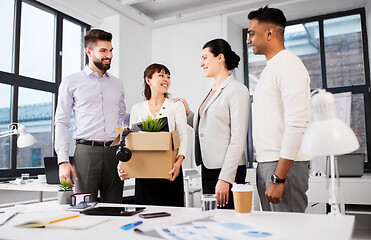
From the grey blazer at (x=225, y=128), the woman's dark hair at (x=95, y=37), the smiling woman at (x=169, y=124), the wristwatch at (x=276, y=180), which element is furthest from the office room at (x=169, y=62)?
the wristwatch at (x=276, y=180)

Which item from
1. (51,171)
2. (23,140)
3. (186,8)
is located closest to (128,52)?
(186,8)

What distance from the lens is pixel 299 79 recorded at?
1476 millimetres

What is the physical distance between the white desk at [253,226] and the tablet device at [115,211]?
0.05m

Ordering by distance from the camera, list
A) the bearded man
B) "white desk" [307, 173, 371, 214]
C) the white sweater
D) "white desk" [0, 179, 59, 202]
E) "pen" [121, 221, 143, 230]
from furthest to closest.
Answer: "white desk" [307, 173, 371, 214]
"white desk" [0, 179, 59, 202]
the bearded man
the white sweater
"pen" [121, 221, 143, 230]

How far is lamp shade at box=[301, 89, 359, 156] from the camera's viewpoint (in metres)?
0.99

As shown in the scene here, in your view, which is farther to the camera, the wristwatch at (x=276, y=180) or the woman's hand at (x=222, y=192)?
the woman's hand at (x=222, y=192)

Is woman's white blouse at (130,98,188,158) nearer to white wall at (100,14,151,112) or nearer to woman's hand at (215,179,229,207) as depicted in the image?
woman's hand at (215,179,229,207)

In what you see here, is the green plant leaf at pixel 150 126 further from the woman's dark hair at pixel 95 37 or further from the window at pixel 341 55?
the window at pixel 341 55

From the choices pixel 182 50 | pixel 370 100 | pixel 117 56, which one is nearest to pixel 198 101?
pixel 182 50

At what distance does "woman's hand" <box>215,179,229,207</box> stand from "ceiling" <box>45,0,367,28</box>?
11.5 feet

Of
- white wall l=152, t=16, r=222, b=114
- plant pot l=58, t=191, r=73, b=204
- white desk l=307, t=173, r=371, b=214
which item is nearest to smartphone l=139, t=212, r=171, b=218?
plant pot l=58, t=191, r=73, b=204

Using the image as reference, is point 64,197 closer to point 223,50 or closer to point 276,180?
point 276,180

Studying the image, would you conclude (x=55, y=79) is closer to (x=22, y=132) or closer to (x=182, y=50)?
(x=22, y=132)

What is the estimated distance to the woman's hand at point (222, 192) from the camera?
1.70m
